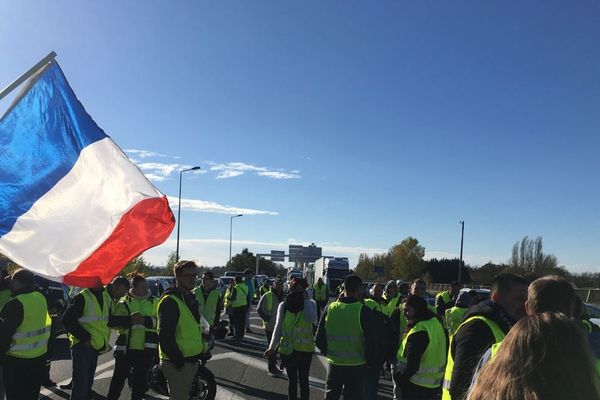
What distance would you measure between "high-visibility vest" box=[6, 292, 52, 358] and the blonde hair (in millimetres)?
5014

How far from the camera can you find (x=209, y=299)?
10648mm

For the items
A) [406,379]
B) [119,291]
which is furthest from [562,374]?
[119,291]

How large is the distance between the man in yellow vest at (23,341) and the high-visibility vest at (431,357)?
3813mm

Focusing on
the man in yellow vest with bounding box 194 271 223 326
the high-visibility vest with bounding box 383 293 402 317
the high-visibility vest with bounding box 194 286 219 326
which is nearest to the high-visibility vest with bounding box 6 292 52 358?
the man in yellow vest with bounding box 194 271 223 326

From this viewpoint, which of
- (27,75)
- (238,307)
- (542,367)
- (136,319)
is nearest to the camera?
(542,367)

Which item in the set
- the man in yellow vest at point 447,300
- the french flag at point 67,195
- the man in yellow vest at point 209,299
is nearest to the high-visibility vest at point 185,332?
the french flag at point 67,195

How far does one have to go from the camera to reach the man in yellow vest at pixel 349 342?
5.83 metres

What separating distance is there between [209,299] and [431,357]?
255 inches

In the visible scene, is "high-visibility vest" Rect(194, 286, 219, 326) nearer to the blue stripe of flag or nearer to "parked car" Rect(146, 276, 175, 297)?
the blue stripe of flag

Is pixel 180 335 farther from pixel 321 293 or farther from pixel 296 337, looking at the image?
pixel 321 293

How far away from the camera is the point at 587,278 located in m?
68.1

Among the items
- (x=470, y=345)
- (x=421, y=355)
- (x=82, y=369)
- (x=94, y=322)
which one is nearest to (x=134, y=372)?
(x=82, y=369)

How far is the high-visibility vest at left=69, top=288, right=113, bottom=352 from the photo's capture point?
633 cm

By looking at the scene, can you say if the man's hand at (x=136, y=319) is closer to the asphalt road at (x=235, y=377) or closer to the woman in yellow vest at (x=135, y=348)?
the woman in yellow vest at (x=135, y=348)
